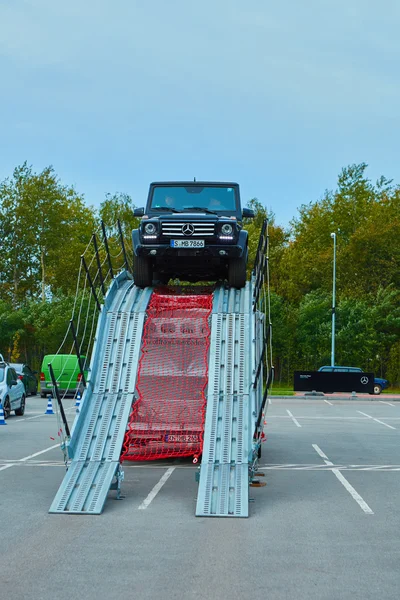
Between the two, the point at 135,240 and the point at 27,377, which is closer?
the point at 135,240

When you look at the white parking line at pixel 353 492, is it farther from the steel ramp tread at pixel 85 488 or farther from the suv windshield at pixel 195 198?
the suv windshield at pixel 195 198

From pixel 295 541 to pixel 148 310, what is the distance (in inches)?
234

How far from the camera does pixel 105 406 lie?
11.9 m

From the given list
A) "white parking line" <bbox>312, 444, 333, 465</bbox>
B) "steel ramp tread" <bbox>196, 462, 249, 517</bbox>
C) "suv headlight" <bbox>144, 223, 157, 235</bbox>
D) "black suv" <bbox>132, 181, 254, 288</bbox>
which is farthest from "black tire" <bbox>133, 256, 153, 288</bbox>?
"steel ramp tread" <bbox>196, 462, 249, 517</bbox>

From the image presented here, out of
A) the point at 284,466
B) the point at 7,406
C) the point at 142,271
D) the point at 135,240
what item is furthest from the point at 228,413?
the point at 7,406

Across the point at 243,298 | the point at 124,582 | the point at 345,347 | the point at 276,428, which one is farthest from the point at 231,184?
the point at 345,347

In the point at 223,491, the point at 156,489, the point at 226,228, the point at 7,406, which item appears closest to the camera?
the point at 223,491

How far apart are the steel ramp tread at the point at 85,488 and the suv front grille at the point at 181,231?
4743 millimetres

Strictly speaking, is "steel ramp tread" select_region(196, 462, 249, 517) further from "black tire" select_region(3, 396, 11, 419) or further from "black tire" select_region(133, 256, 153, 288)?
"black tire" select_region(3, 396, 11, 419)

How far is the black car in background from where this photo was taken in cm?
3425

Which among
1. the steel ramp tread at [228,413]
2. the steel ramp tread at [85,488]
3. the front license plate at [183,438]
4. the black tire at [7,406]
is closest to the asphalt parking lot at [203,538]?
the steel ramp tread at [85,488]

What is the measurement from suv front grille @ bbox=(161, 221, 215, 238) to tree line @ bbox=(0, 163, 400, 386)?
124ft

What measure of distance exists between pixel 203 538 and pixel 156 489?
10.7 feet

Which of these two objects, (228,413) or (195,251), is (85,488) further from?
(195,251)
